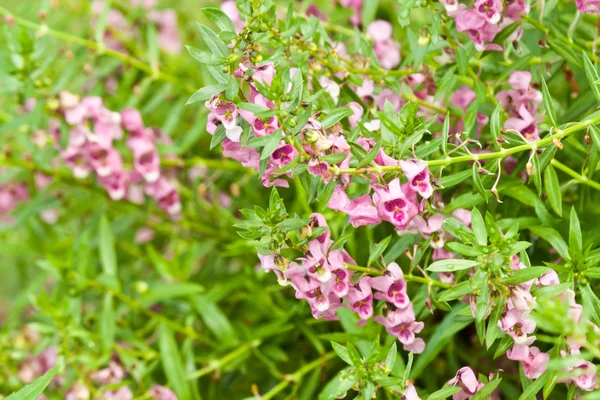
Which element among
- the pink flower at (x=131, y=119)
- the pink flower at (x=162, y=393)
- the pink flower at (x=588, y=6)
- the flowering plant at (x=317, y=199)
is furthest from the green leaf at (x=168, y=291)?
the pink flower at (x=588, y=6)

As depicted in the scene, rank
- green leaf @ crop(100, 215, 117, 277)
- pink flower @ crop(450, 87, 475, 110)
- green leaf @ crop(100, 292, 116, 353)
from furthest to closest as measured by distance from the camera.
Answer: green leaf @ crop(100, 215, 117, 277) < green leaf @ crop(100, 292, 116, 353) < pink flower @ crop(450, 87, 475, 110)

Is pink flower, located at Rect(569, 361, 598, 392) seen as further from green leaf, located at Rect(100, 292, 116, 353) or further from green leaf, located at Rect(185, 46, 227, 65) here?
green leaf, located at Rect(100, 292, 116, 353)

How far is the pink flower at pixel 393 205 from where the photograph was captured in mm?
581

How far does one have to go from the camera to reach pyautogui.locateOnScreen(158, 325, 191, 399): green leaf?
901 mm

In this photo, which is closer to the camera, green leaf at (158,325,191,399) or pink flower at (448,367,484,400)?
pink flower at (448,367,484,400)

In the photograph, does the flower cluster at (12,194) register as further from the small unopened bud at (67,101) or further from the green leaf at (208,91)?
the green leaf at (208,91)

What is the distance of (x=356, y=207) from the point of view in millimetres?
609

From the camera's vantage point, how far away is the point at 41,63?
3.34 ft

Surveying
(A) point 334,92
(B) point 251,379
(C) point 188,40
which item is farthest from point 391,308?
(C) point 188,40

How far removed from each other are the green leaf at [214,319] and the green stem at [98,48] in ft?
1.03

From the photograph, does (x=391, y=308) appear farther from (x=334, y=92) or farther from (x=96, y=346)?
(x=96, y=346)

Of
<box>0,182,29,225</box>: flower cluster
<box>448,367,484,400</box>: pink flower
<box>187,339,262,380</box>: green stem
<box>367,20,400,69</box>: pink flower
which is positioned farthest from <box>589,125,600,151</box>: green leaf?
<box>0,182,29,225</box>: flower cluster

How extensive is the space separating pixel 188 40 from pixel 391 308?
2.89ft

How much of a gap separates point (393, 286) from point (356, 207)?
0.09 meters
